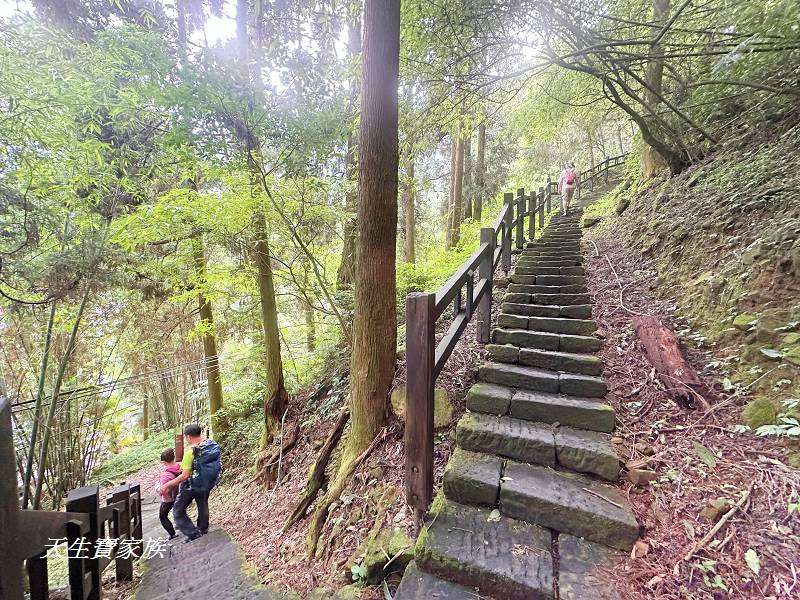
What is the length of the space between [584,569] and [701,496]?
841 millimetres

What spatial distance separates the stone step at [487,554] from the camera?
1770 mm

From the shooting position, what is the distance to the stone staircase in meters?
1.83

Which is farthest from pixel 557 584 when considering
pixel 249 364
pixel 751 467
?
pixel 249 364

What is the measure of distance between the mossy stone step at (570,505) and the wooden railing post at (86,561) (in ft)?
9.50

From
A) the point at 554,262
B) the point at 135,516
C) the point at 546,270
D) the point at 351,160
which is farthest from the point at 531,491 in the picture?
the point at 351,160

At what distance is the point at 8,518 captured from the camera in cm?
125

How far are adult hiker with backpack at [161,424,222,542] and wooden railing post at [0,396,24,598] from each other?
3505 millimetres

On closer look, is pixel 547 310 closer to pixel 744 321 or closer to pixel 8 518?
pixel 744 321

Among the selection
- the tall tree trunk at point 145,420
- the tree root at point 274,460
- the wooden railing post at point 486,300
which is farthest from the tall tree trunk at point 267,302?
the tall tree trunk at point 145,420

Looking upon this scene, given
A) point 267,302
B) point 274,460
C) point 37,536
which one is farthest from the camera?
point 267,302

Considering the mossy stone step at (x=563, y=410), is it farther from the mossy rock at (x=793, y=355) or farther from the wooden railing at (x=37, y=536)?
the wooden railing at (x=37, y=536)

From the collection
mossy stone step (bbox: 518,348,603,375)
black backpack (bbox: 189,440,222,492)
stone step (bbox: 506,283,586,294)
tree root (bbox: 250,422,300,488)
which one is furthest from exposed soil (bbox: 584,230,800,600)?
black backpack (bbox: 189,440,222,492)

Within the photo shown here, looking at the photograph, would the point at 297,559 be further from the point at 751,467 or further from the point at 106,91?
the point at 106,91

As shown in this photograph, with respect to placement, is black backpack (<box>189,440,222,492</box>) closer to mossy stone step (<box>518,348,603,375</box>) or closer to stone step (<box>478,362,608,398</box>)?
stone step (<box>478,362,608,398</box>)
